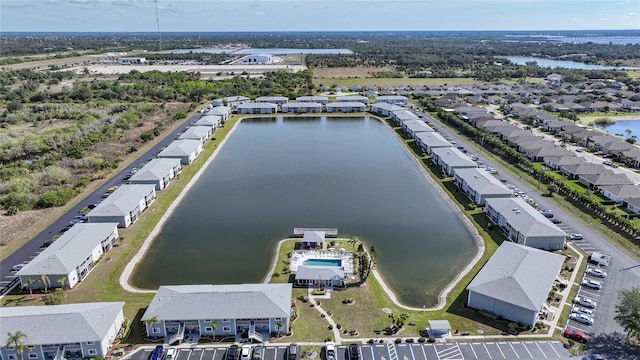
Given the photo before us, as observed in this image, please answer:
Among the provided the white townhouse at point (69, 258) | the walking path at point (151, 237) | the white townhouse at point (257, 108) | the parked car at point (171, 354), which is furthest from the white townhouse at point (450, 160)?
the white townhouse at point (257, 108)

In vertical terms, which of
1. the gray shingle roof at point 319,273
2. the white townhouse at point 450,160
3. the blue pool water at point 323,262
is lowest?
the blue pool water at point 323,262

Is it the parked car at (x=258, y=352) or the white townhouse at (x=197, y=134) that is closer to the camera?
the parked car at (x=258, y=352)

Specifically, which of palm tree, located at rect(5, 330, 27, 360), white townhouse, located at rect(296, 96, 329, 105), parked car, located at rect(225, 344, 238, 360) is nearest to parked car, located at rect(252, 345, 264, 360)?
parked car, located at rect(225, 344, 238, 360)

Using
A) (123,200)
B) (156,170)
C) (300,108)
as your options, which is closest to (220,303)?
(123,200)

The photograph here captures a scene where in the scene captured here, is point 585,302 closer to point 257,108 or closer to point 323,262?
point 323,262

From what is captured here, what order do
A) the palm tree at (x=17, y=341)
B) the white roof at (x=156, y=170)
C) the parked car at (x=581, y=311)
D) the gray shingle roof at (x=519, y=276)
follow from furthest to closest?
1. the white roof at (x=156, y=170)
2. the parked car at (x=581, y=311)
3. the gray shingle roof at (x=519, y=276)
4. the palm tree at (x=17, y=341)

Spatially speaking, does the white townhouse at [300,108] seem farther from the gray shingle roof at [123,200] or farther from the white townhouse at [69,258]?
the white townhouse at [69,258]

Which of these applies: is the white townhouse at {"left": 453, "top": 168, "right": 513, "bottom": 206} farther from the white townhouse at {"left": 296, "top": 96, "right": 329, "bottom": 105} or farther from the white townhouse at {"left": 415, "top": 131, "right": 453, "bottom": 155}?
the white townhouse at {"left": 296, "top": 96, "right": 329, "bottom": 105}
